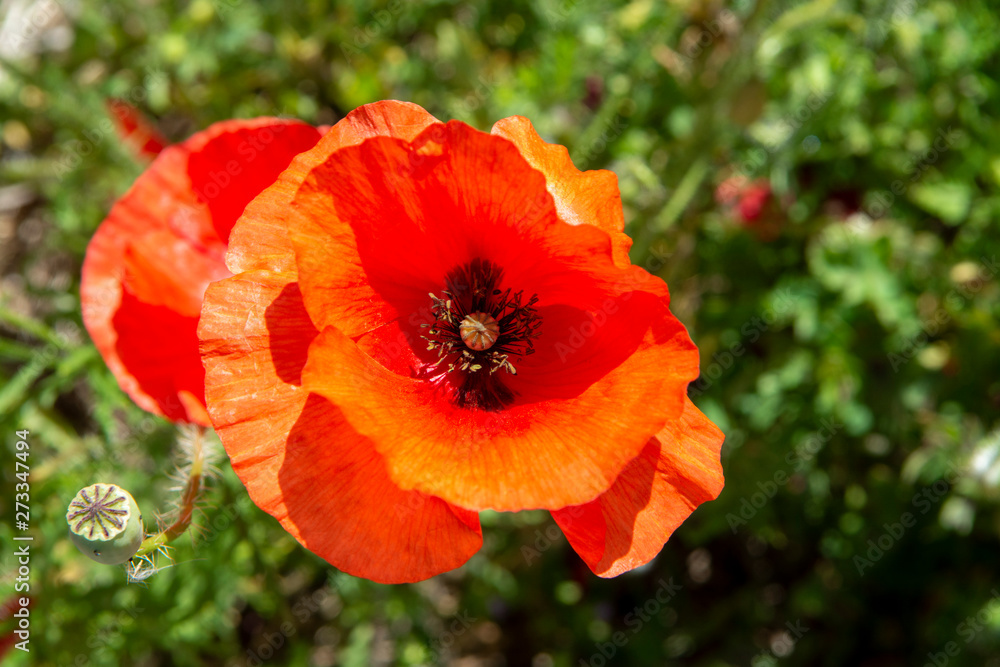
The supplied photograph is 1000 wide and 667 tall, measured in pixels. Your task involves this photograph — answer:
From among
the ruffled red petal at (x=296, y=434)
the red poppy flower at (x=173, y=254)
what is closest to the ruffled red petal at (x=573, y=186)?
the ruffled red petal at (x=296, y=434)

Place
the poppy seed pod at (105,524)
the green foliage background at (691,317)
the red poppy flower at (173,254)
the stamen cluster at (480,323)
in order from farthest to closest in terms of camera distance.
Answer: the green foliage background at (691,317), the red poppy flower at (173,254), the stamen cluster at (480,323), the poppy seed pod at (105,524)

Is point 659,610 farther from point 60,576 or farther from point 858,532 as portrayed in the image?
point 60,576

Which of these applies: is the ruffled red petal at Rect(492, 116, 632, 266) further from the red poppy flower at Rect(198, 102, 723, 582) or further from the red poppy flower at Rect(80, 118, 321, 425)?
the red poppy flower at Rect(80, 118, 321, 425)

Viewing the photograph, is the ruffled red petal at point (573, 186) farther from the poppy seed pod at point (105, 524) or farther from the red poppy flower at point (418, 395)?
the poppy seed pod at point (105, 524)

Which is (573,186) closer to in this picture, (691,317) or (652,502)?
(652,502)

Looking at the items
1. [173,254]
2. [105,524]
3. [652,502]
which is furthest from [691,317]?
[105,524]

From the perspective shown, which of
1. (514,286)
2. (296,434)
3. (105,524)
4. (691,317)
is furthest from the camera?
(691,317)
